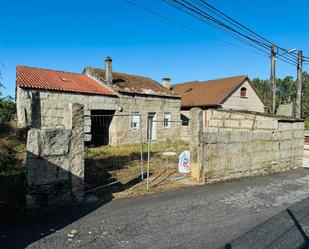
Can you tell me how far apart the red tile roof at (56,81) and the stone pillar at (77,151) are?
956 centimetres

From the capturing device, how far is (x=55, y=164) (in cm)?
534

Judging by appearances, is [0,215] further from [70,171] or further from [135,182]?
[135,182]

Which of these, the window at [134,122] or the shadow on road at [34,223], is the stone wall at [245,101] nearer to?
the window at [134,122]

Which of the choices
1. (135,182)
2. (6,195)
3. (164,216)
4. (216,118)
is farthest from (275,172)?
(6,195)

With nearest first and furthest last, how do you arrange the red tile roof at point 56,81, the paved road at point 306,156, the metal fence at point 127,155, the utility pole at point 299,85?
the metal fence at point 127,155
the paved road at point 306,156
the red tile roof at point 56,81
the utility pole at point 299,85

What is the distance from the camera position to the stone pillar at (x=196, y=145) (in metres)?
7.70

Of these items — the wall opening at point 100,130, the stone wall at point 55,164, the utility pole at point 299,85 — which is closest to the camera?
the stone wall at point 55,164

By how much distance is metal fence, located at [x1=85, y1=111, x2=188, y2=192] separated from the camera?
7574 mm

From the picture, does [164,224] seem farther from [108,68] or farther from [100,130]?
[108,68]

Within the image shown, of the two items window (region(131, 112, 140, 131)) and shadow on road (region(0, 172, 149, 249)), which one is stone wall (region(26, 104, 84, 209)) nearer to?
shadow on road (region(0, 172, 149, 249))

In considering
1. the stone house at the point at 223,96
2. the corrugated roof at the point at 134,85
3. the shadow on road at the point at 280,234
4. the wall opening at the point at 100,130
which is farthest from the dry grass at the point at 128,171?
the stone house at the point at 223,96

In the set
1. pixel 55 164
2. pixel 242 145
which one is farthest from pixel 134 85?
pixel 55 164

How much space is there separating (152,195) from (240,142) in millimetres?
3974

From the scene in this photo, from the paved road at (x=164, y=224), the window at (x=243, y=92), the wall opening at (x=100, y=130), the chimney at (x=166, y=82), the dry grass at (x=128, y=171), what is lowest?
the paved road at (x=164, y=224)
